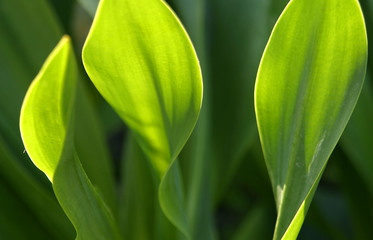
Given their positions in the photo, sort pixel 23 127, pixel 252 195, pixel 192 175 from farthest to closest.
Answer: pixel 252 195, pixel 192 175, pixel 23 127

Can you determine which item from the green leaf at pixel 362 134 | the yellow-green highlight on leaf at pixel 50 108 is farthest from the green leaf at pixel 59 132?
the green leaf at pixel 362 134

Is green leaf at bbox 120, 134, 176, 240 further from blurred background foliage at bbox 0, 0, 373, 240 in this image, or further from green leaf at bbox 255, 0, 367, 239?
green leaf at bbox 255, 0, 367, 239

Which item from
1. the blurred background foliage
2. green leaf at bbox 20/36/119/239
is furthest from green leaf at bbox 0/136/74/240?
green leaf at bbox 20/36/119/239

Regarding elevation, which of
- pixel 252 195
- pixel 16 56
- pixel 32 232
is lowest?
pixel 252 195

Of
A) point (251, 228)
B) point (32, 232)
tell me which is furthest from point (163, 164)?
point (251, 228)

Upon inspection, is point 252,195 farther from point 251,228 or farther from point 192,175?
point 192,175

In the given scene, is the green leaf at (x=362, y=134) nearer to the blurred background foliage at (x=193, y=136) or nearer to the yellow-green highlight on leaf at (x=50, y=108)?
the blurred background foliage at (x=193, y=136)

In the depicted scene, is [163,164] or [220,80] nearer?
[163,164]
